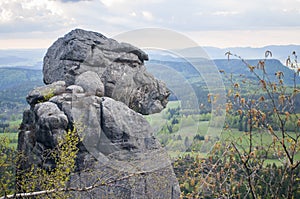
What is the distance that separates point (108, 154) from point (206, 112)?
11.2ft

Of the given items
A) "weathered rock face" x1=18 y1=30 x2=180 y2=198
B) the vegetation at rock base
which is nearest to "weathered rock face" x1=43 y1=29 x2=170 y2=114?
"weathered rock face" x1=18 y1=30 x2=180 y2=198

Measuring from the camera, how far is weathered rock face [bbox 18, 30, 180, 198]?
12.4 metres

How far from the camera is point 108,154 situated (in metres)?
12.6

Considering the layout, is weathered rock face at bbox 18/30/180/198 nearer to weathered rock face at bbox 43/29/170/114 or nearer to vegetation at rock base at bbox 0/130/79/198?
weathered rock face at bbox 43/29/170/114

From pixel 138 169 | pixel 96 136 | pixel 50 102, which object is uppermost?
pixel 50 102

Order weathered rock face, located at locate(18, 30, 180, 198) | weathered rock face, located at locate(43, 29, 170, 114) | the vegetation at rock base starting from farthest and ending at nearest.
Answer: weathered rock face, located at locate(43, 29, 170, 114), weathered rock face, located at locate(18, 30, 180, 198), the vegetation at rock base

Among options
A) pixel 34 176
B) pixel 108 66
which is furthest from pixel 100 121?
pixel 34 176

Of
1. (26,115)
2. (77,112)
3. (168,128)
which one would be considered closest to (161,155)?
(168,128)

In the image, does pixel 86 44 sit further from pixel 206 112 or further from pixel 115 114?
pixel 206 112

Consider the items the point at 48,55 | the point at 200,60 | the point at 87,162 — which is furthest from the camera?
the point at 48,55

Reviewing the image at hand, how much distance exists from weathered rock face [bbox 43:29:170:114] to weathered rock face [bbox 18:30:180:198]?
1.4 inches

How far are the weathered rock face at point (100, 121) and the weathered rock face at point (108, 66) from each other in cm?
4

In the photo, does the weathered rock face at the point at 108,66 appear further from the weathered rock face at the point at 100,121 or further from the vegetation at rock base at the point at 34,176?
the vegetation at rock base at the point at 34,176

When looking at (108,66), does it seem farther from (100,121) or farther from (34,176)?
(34,176)
